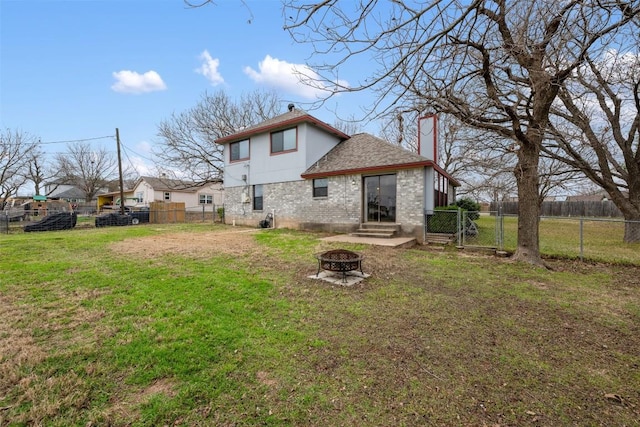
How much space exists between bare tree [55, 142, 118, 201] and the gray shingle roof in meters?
39.4

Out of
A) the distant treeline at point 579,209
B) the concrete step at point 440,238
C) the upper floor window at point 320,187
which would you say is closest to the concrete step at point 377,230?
the concrete step at point 440,238

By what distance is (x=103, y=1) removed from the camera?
13.3ft

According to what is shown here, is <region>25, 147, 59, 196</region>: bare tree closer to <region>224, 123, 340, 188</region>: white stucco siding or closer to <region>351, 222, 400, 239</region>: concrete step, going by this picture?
<region>224, 123, 340, 188</region>: white stucco siding

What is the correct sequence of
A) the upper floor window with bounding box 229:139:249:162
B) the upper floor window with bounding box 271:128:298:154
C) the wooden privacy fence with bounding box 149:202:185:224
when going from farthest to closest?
the wooden privacy fence with bounding box 149:202:185:224
the upper floor window with bounding box 229:139:249:162
the upper floor window with bounding box 271:128:298:154

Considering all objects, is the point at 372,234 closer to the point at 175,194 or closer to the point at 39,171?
the point at 175,194

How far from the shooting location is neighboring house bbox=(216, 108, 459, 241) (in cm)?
1112

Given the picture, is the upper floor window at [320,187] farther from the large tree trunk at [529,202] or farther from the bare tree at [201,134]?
the bare tree at [201,134]

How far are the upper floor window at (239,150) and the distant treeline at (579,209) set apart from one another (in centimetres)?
2306

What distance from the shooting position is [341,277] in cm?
559

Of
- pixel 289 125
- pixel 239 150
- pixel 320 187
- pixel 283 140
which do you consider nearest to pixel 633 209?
pixel 320 187

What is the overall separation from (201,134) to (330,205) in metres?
14.2

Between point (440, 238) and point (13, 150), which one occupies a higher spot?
point (13, 150)

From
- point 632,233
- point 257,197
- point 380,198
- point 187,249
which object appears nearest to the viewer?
point 187,249

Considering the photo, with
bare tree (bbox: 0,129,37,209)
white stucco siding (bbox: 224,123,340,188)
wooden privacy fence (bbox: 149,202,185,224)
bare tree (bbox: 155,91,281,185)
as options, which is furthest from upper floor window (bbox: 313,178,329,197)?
bare tree (bbox: 0,129,37,209)
